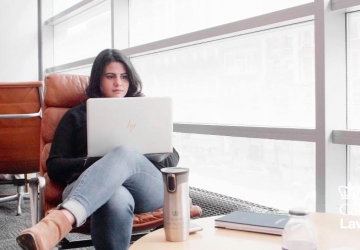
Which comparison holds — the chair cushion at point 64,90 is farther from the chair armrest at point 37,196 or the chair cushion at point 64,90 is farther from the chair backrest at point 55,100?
the chair armrest at point 37,196

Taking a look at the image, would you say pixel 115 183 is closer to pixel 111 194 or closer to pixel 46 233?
pixel 111 194

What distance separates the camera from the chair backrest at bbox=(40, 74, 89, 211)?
7.04 feet

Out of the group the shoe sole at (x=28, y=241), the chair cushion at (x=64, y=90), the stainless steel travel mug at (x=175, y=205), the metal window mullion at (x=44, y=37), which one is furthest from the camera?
the metal window mullion at (x=44, y=37)

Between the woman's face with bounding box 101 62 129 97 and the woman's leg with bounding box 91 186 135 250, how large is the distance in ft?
2.35

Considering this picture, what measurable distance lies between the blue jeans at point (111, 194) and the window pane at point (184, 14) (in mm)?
1082

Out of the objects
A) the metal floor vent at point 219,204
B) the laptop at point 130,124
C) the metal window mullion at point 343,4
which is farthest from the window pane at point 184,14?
the metal floor vent at point 219,204

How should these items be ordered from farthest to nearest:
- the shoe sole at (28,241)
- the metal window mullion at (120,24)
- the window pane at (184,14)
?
the metal window mullion at (120,24)
the window pane at (184,14)
the shoe sole at (28,241)

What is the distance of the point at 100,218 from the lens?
1.57 m

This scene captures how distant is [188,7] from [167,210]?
1.99 meters

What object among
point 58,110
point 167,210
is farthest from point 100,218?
point 58,110

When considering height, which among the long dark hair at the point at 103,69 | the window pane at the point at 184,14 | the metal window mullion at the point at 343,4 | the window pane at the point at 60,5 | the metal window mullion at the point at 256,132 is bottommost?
the metal window mullion at the point at 256,132

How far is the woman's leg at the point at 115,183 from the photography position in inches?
56.2

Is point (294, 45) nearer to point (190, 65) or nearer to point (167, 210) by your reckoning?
point (190, 65)

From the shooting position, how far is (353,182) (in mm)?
1845
